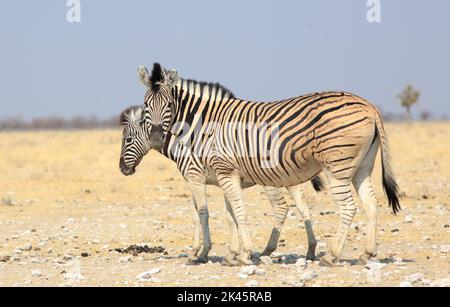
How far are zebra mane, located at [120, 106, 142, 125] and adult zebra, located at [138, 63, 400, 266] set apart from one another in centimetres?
46

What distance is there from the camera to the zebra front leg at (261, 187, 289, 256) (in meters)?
10.6

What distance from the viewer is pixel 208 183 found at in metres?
10.3

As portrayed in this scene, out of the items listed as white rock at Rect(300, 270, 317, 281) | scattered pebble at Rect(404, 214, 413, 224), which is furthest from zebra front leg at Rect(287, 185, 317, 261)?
scattered pebble at Rect(404, 214, 413, 224)

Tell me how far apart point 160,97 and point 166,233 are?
377cm

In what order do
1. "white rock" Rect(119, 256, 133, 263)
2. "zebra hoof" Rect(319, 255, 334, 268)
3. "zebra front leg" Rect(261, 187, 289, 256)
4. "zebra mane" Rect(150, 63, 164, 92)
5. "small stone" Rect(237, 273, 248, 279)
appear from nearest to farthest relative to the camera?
1. "small stone" Rect(237, 273, 248, 279)
2. "zebra hoof" Rect(319, 255, 334, 268)
3. "zebra mane" Rect(150, 63, 164, 92)
4. "white rock" Rect(119, 256, 133, 263)
5. "zebra front leg" Rect(261, 187, 289, 256)

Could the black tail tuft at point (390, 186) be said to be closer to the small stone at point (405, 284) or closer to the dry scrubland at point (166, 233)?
the dry scrubland at point (166, 233)

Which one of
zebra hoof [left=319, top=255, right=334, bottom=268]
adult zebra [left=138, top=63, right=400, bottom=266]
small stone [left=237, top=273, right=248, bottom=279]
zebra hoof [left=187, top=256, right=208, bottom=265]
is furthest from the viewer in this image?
zebra hoof [left=187, top=256, right=208, bottom=265]

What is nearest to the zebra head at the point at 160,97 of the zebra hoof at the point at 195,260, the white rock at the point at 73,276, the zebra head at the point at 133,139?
the zebra head at the point at 133,139

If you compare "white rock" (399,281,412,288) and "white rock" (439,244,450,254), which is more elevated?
"white rock" (399,281,412,288)

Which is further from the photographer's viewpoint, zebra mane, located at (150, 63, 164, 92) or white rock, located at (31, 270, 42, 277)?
zebra mane, located at (150, 63, 164, 92)

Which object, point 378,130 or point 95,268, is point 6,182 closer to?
point 95,268

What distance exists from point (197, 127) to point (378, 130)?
2.25 metres

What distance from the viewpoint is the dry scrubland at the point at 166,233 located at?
29.1 ft

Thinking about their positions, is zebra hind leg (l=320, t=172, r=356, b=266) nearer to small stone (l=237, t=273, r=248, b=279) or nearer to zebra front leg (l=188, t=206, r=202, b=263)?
small stone (l=237, t=273, r=248, b=279)
